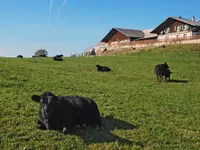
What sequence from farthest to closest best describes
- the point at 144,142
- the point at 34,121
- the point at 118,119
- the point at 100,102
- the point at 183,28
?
the point at 183,28 → the point at 100,102 → the point at 118,119 → the point at 34,121 → the point at 144,142

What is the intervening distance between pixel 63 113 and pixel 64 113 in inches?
1.3

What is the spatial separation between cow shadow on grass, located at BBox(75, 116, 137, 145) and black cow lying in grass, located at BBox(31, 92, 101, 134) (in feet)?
0.95

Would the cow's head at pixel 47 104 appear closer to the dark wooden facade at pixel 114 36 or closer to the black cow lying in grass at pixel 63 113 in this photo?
the black cow lying in grass at pixel 63 113

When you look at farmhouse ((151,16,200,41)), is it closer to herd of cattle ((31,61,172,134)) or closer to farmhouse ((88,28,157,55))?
farmhouse ((88,28,157,55))

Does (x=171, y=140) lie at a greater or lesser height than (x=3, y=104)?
lesser

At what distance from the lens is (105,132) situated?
28.2 feet

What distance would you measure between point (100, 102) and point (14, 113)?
403 cm

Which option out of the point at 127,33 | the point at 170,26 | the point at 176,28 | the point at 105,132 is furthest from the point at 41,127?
the point at 127,33

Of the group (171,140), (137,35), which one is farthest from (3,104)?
(137,35)

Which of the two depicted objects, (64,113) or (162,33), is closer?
(64,113)

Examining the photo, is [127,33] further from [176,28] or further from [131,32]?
[176,28]

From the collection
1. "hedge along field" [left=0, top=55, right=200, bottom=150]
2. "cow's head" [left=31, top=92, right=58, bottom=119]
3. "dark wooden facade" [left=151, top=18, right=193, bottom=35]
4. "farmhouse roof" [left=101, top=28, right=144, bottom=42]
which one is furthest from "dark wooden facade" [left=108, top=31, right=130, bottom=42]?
"cow's head" [left=31, top=92, right=58, bottom=119]

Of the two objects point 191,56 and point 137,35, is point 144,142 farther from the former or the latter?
point 137,35

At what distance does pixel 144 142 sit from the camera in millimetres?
8148
